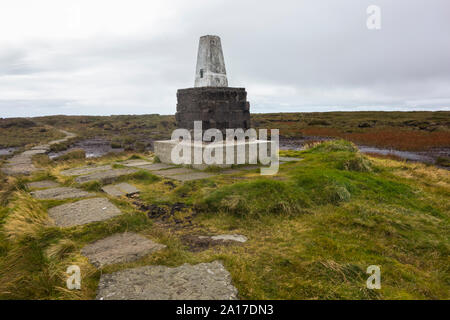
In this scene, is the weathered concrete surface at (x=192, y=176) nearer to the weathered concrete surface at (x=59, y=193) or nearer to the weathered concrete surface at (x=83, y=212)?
the weathered concrete surface at (x=59, y=193)

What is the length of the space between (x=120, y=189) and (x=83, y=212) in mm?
1981

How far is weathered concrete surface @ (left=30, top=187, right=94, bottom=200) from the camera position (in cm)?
526

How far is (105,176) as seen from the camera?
6.87 m

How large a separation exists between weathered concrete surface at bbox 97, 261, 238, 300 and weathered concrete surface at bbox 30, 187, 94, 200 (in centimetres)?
309

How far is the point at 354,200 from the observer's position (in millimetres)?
5188

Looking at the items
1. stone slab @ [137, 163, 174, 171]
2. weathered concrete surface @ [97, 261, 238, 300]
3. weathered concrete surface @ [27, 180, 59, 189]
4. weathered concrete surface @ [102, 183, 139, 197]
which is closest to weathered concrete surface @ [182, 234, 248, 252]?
weathered concrete surface @ [97, 261, 238, 300]

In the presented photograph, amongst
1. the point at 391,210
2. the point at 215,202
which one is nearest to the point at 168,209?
the point at 215,202

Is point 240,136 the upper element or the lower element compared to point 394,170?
upper

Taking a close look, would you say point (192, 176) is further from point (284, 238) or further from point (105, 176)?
point (284, 238)

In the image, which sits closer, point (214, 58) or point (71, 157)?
point (214, 58)

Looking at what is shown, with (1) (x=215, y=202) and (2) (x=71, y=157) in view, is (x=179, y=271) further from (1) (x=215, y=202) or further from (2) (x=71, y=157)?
(2) (x=71, y=157)

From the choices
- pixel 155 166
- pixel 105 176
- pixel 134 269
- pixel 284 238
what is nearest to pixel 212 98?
pixel 155 166

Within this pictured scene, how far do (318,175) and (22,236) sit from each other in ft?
16.1

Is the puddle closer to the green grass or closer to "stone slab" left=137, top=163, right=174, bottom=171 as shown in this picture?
"stone slab" left=137, top=163, right=174, bottom=171
